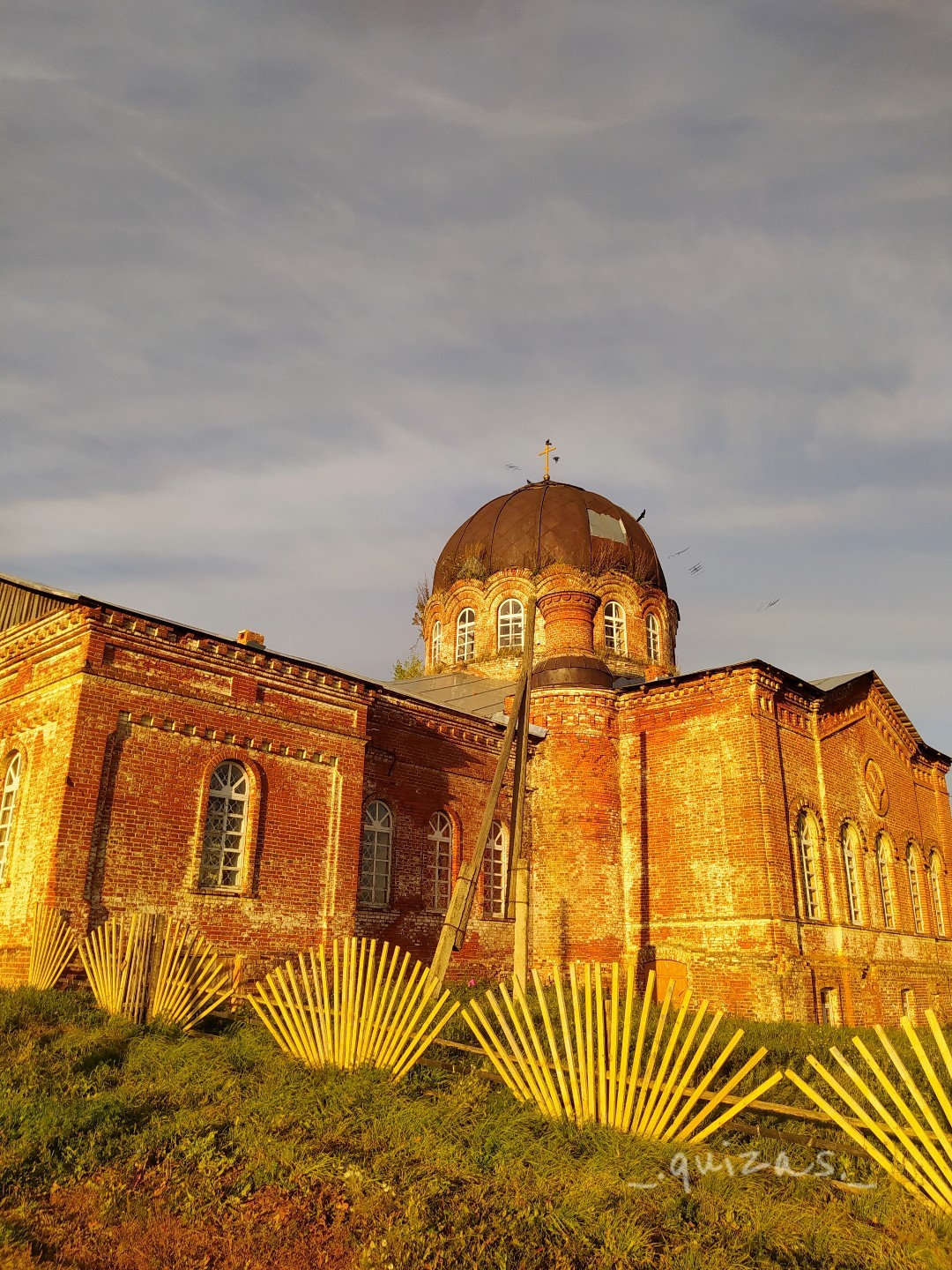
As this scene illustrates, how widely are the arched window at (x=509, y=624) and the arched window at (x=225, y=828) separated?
1095 cm

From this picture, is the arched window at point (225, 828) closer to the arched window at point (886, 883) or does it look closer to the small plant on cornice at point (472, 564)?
the small plant on cornice at point (472, 564)

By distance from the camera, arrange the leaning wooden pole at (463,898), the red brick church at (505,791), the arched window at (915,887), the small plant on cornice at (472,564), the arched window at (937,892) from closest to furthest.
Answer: the red brick church at (505,791) < the leaning wooden pole at (463,898) < the arched window at (915,887) < the arched window at (937,892) < the small plant on cornice at (472,564)

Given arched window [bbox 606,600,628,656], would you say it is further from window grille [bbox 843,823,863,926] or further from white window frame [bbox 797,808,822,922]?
white window frame [bbox 797,808,822,922]

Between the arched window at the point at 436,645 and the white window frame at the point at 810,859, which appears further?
the arched window at the point at 436,645

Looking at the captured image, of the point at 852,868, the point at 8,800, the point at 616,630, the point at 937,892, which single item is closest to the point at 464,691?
the point at 616,630

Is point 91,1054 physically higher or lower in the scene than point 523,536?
lower

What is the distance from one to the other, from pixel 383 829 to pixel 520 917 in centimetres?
377

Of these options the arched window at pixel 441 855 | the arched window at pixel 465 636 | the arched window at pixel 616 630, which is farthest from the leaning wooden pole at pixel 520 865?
the arched window at pixel 465 636

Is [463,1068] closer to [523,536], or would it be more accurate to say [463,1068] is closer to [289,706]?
[289,706]

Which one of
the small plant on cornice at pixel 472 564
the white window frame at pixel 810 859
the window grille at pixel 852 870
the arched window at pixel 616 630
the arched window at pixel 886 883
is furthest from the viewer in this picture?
the small plant on cornice at pixel 472 564

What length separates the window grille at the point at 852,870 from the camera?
1839 centimetres

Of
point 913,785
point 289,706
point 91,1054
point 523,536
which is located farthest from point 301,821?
point 913,785

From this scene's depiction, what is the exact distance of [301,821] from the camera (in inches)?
540

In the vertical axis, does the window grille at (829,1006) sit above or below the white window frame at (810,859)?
below
